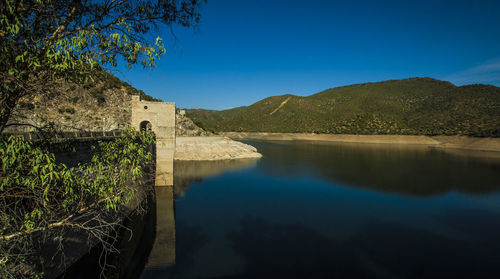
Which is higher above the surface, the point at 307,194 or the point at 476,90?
the point at 476,90

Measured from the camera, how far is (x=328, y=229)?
13359mm

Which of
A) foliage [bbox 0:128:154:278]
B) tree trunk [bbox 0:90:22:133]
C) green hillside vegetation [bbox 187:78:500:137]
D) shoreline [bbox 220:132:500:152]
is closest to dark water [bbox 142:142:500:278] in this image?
foliage [bbox 0:128:154:278]

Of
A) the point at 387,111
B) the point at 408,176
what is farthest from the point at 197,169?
the point at 387,111

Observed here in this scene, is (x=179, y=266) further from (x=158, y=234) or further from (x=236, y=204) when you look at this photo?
(x=236, y=204)

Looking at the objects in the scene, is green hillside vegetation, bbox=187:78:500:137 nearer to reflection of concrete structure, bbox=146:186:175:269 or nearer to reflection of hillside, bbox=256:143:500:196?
reflection of hillside, bbox=256:143:500:196

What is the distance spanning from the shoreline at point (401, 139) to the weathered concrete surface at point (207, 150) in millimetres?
51645

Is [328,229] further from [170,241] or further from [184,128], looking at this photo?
[184,128]

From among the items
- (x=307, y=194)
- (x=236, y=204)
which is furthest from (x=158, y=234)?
(x=307, y=194)

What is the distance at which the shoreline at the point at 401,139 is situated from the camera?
56.8m

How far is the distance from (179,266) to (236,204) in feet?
25.9

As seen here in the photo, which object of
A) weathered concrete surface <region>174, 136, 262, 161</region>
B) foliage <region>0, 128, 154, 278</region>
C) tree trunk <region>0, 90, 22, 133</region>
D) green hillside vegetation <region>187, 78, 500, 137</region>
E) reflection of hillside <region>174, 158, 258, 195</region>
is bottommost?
reflection of hillside <region>174, 158, 258, 195</region>

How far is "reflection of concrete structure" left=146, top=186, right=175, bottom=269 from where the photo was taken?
34.1 ft

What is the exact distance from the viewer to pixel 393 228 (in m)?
13.6

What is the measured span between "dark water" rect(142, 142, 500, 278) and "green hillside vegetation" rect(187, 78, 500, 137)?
50.6 metres
